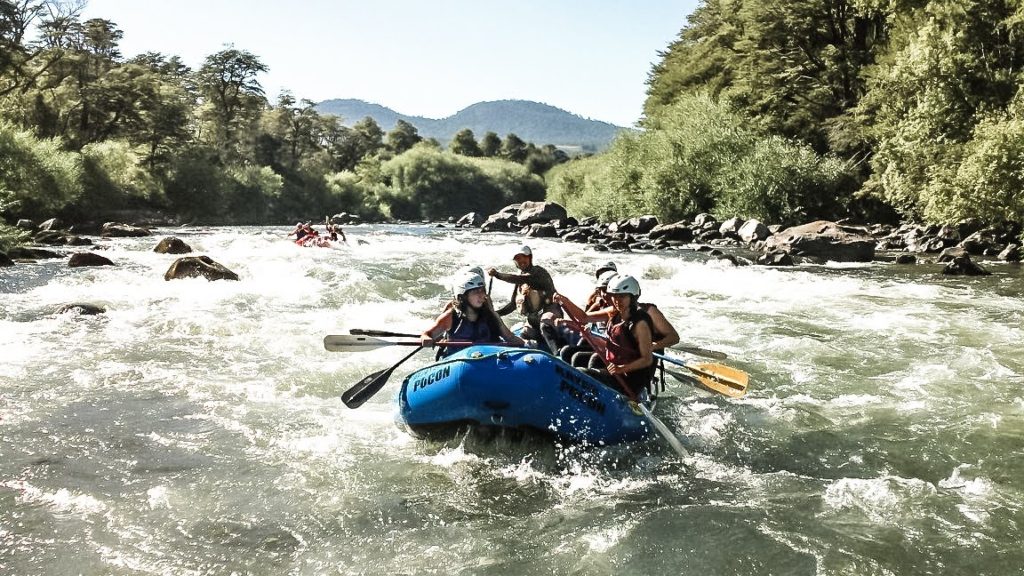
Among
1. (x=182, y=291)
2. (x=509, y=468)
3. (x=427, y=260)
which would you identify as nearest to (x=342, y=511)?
(x=509, y=468)

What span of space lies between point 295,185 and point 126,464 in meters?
57.7

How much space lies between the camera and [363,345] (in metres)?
7.34

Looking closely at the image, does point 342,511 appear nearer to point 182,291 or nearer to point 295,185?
point 182,291

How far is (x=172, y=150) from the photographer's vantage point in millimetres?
46500

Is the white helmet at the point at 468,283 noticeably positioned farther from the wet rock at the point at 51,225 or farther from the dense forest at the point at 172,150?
the wet rock at the point at 51,225

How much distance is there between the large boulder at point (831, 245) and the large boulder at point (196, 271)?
1569 cm

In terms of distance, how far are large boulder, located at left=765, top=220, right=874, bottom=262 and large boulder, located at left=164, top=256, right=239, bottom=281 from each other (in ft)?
51.5

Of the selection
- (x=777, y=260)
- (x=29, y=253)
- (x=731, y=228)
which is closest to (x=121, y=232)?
(x=29, y=253)

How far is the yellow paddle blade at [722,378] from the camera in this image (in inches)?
279

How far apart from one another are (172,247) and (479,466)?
19386mm

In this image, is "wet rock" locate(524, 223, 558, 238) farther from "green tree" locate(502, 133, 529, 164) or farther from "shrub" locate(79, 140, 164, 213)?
"green tree" locate(502, 133, 529, 164)

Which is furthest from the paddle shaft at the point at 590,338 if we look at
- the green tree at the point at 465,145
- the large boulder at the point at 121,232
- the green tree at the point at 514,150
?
the green tree at the point at 514,150

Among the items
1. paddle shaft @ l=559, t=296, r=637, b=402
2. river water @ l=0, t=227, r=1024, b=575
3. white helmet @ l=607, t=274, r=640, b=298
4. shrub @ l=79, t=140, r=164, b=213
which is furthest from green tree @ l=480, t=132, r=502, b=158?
white helmet @ l=607, t=274, r=640, b=298

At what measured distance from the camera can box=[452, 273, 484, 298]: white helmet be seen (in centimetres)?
697
